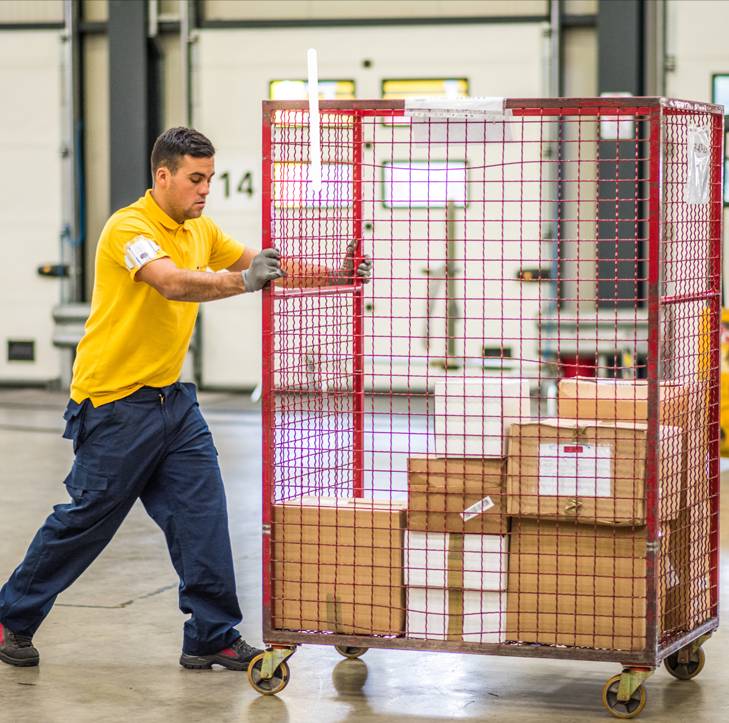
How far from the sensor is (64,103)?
13.2 metres

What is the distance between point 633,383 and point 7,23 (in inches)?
393

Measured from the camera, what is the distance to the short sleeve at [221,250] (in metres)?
5.19

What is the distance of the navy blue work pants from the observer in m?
4.84

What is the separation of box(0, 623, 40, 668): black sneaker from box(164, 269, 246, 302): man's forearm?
1.37 m

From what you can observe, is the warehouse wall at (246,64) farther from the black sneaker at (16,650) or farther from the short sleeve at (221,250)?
the black sneaker at (16,650)

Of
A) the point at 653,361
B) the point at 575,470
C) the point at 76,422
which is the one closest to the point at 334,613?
the point at 575,470

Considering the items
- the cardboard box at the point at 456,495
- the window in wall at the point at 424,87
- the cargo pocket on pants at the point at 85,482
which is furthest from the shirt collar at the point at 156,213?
the window in wall at the point at 424,87

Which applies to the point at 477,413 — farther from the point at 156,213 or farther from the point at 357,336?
the point at 156,213

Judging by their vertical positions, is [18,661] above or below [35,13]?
below

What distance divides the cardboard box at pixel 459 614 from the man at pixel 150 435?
71cm

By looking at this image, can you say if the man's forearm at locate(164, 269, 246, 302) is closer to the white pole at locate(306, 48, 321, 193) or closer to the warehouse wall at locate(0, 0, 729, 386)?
the white pole at locate(306, 48, 321, 193)

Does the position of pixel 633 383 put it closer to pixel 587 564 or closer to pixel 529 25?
pixel 587 564

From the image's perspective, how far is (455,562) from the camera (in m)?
4.60

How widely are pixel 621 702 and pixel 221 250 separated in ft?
6.58
